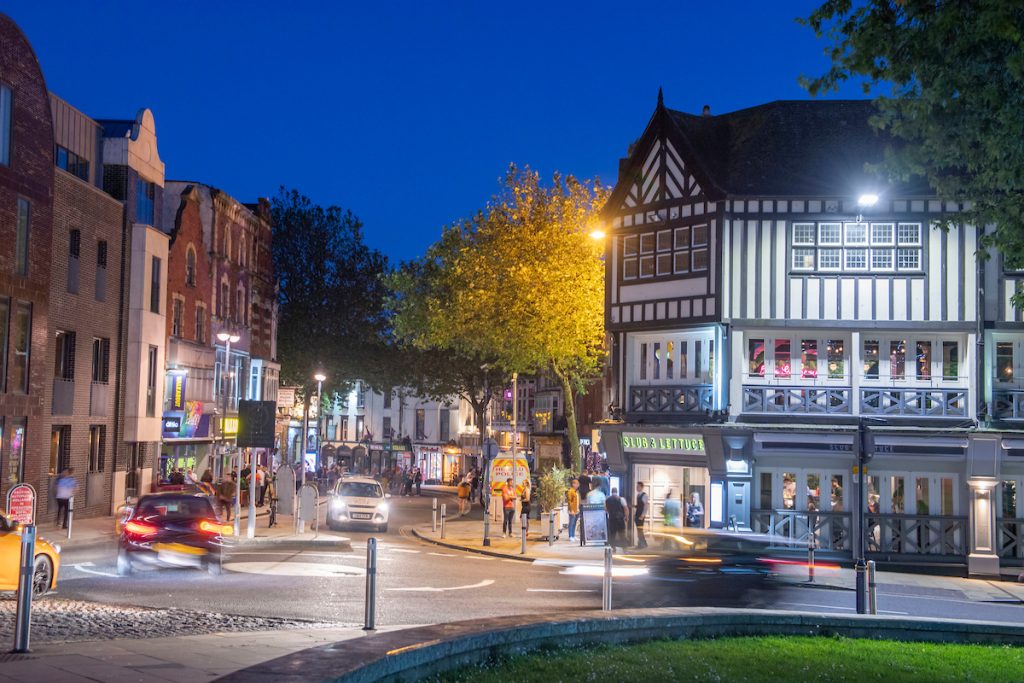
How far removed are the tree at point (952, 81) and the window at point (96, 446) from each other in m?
28.8

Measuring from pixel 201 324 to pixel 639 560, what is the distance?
26.1 metres

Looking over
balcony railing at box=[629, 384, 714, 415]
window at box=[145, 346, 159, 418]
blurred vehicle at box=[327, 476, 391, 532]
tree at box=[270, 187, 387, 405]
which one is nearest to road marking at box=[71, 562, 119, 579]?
blurred vehicle at box=[327, 476, 391, 532]

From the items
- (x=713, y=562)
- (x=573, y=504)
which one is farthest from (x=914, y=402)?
(x=573, y=504)

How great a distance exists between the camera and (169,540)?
2017 cm

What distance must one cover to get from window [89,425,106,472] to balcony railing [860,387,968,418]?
23995 millimetres

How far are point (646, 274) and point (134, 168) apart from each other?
18253 millimetres

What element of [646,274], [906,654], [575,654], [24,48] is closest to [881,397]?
[646,274]

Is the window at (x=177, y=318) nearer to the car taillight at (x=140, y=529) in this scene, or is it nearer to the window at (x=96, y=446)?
the window at (x=96, y=446)

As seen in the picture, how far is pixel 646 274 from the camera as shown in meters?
34.5

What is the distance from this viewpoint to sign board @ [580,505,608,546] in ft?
104

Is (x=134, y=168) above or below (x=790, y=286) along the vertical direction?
above

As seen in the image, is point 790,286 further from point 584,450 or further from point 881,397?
point 584,450

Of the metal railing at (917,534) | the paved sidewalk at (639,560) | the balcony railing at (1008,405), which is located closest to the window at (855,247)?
the balcony railing at (1008,405)

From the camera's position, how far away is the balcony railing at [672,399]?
32688 mm
